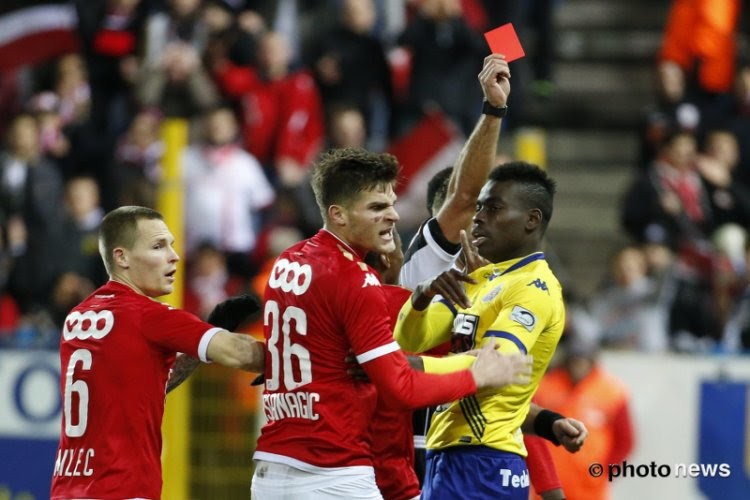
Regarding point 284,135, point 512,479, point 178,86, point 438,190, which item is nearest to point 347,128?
point 284,135

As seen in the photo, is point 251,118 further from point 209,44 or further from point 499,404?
point 499,404

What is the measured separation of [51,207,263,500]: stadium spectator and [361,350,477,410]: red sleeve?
563 millimetres

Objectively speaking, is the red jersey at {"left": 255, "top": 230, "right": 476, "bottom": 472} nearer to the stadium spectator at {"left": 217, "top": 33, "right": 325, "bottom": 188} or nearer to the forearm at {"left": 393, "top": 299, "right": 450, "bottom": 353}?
the forearm at {"left": 393, "top": 299, "right": 450, "bottom": 353}

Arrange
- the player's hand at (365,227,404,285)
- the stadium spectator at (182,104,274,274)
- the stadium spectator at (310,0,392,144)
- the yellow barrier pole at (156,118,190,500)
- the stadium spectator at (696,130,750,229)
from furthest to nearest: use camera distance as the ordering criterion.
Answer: the stadium spectator at (310,0,392,144) → the stadium spectator at (696,130,750,229) → the stadium spectator at (182,104,274,274) → the yellow barrier pole at (156,118,190,500) → the player's hand at (365,227,404,285)

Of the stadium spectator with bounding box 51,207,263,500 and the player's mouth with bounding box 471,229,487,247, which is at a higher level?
the player's mouth with bounding box 471,229,487,247

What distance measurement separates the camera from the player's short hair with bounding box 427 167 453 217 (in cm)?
629

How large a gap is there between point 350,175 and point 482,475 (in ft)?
4.14

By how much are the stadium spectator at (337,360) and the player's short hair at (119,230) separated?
65 centimetres

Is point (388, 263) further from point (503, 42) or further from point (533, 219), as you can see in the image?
point (503, 42)

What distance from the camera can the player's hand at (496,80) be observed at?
18.4 feet

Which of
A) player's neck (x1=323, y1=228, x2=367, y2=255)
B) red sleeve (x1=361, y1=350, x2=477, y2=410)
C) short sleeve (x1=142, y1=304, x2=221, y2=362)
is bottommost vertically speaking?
red sleeve (x1=361, y1=350, x2=477, y2=410)

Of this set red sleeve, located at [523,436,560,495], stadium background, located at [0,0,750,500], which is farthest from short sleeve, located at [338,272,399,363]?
stadium background, located at [0,0,750,500]

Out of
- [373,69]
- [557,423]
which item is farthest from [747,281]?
[557,423]

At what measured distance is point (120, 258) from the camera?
17.8 ft
